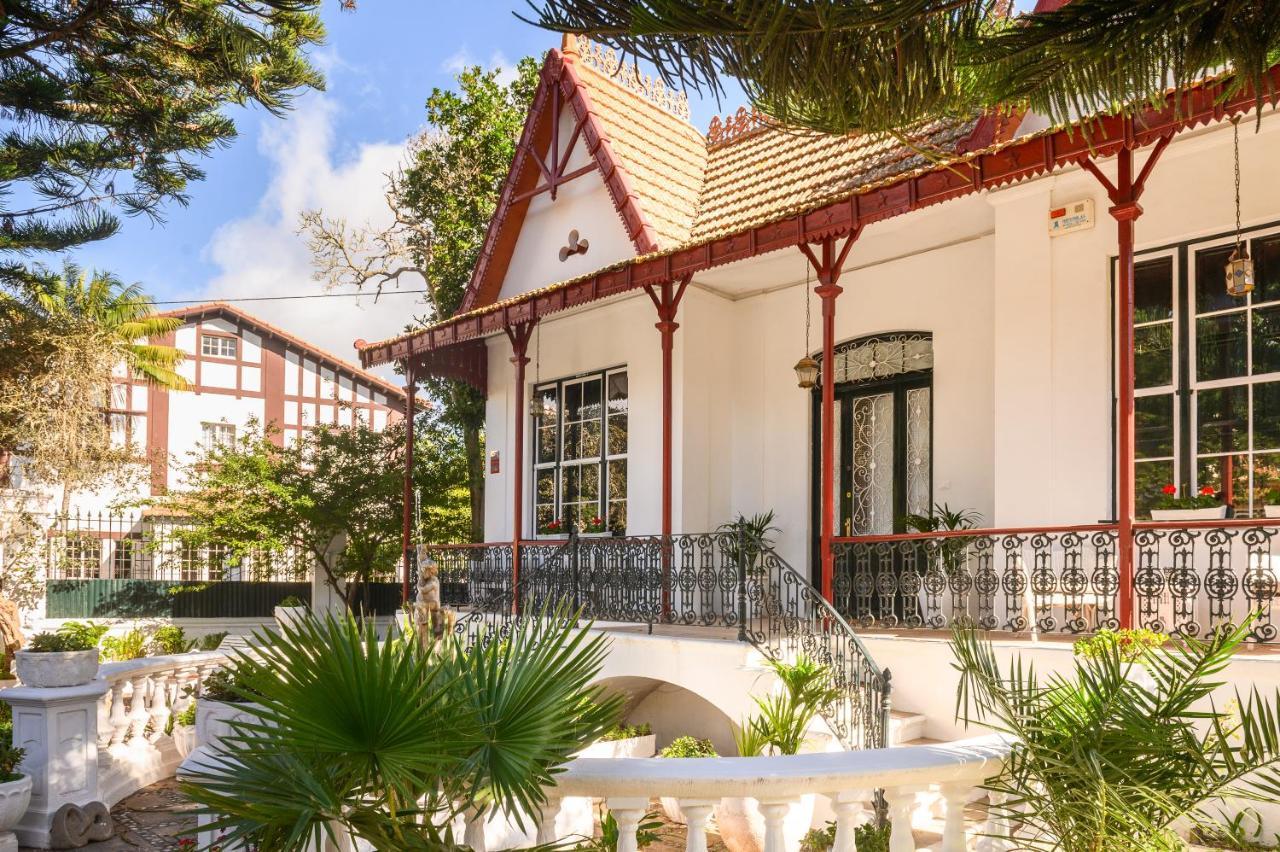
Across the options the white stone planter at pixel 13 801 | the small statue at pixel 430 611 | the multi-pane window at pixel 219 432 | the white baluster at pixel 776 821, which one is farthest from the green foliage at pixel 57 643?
the multi-pane window at pixel 219 432

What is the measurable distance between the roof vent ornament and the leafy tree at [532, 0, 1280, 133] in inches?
430

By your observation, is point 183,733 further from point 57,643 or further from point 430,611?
point 430,611

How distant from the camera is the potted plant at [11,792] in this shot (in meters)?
6.58

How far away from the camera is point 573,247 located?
1394cm

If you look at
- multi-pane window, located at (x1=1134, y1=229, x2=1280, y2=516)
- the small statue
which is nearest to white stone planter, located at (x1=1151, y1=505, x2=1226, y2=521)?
multi-pane window, located at (x1=1134, y1=229, x2=1280, y2=516)

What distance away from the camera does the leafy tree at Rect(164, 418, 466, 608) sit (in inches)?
762

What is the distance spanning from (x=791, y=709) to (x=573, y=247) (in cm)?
833

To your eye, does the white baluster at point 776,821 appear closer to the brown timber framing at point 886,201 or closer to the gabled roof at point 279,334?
the brown timber framing at point 886,201

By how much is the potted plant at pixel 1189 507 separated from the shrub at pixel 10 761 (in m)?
8.09

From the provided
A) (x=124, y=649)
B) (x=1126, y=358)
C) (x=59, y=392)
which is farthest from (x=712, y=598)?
(x=59, y=392)

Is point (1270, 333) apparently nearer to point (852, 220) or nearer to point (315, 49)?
point (852, 220)

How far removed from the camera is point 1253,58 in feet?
8.36

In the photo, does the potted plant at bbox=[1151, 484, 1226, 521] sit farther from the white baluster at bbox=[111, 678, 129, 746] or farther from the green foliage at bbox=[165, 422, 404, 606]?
the green foliage at bbox=[165, 422, 404, 606]

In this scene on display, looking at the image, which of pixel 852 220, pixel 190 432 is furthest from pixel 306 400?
pixel 852 220
